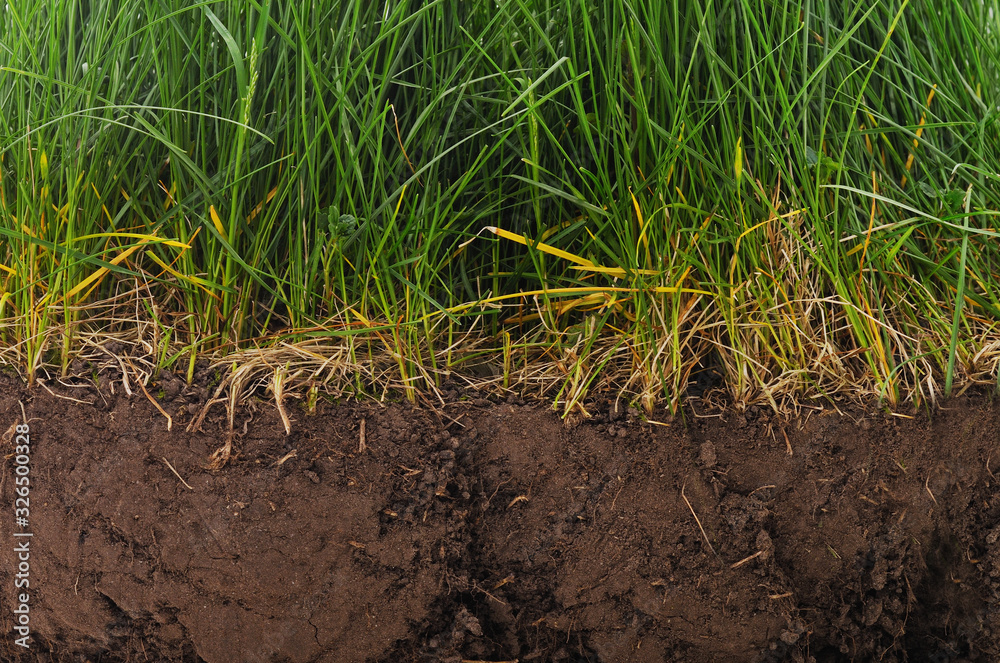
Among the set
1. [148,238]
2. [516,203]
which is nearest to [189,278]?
[148,238]

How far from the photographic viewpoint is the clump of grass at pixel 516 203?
867 millimetres

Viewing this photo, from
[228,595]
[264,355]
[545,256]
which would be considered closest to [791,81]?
[545,256]

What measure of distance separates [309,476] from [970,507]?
94 centimetres

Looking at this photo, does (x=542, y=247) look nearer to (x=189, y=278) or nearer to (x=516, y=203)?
(x=516, y=203)

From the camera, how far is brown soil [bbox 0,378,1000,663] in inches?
33.2

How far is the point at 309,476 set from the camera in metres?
0.84

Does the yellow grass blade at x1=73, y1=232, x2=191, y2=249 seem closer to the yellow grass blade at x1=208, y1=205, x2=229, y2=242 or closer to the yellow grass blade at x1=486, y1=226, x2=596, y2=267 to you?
the yellow grass blade at x1=208, y1=205, x2=229, y2=242

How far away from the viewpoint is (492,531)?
887mm

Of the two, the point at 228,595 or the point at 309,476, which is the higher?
the point at 309,476

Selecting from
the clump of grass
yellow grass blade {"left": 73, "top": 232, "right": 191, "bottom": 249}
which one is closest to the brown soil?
the clump of grass

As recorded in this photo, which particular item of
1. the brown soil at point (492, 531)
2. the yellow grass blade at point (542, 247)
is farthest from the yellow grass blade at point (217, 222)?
the yellow grass blade at point (542, 247)

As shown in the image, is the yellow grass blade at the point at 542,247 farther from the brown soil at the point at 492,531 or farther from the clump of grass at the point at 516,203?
the brown soil at the point at 492,531

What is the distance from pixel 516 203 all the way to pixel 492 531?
47 cm

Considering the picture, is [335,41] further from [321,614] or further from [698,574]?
[698,574]
